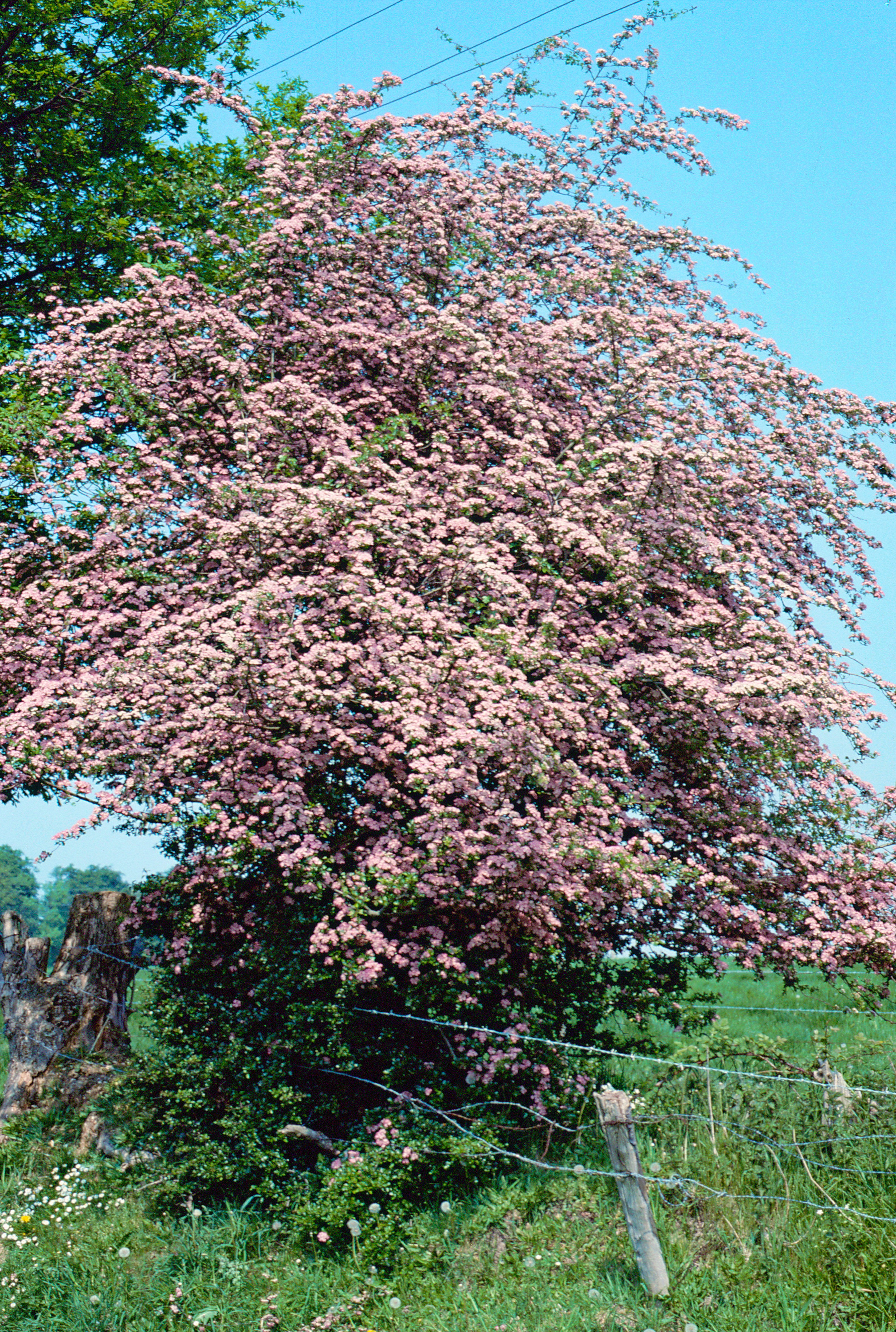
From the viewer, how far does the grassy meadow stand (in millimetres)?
5883

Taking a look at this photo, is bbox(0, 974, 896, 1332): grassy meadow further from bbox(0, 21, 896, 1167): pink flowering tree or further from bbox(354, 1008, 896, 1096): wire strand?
bbox(0, 21, 896, 1167): pink flowering tree

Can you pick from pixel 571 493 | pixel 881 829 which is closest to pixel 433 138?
pixel 571 493

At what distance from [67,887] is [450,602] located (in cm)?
8360

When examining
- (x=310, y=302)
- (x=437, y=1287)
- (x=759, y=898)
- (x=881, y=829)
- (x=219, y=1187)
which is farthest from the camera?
(x=310, y=302)

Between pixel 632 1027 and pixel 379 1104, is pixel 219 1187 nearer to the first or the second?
pixel 379 1104

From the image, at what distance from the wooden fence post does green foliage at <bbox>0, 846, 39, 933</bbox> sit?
64997 mm

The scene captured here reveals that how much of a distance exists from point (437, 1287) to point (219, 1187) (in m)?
2.35

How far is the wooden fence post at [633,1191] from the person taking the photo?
19.5 feet

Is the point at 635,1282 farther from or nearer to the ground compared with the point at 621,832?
nearer to the ground

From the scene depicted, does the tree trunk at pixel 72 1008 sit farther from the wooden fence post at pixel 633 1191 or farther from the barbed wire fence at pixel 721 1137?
the wooden fence post at pixel 633 1191

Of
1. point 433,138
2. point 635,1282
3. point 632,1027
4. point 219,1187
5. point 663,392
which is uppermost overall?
point 433,138

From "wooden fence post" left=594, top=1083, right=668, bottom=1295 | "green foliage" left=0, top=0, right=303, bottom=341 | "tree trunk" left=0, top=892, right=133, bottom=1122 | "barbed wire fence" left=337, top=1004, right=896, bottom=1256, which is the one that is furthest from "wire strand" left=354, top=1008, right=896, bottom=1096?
"green foliage" left=0, top=0, right=303, bottom=341

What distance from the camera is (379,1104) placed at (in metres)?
8.75

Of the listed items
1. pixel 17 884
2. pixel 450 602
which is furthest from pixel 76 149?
pixel 17 884
